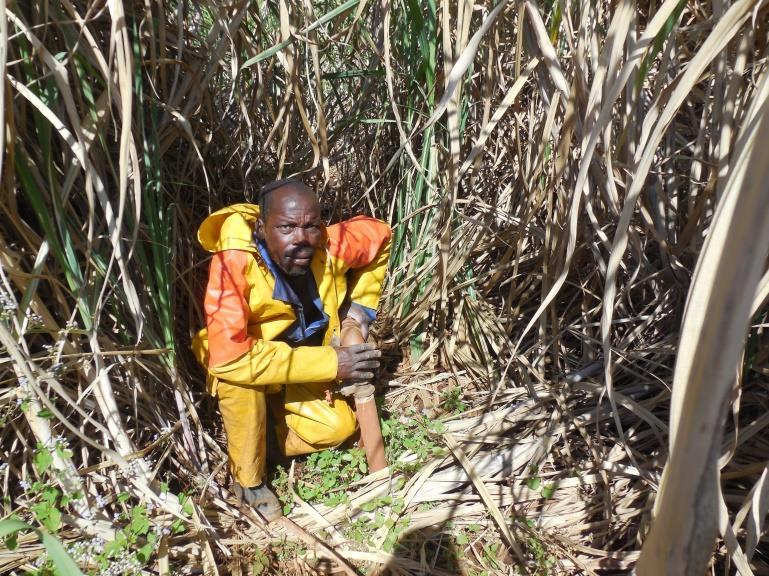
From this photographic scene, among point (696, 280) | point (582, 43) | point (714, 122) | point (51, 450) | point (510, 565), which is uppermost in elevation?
point (582, 43)

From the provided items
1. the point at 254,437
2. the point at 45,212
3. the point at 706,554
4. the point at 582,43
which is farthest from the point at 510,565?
the point at 45,212

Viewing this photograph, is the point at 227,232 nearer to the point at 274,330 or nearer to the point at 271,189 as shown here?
the point at 271,189

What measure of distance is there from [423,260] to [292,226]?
72cm

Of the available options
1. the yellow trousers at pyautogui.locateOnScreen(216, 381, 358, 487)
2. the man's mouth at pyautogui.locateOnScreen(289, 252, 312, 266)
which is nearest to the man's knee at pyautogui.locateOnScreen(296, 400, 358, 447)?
the yellow trousers at pyautogui.locateOnScreen(216, 381, 358, 487)

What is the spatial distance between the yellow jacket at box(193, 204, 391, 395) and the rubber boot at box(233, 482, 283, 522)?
1.25 feet

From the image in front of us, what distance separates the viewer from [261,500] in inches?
72.6

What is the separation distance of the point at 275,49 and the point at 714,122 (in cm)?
115

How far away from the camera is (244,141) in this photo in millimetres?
2139

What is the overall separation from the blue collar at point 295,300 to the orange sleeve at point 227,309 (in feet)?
0.42

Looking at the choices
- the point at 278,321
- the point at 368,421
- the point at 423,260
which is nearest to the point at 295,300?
the point at 278,321

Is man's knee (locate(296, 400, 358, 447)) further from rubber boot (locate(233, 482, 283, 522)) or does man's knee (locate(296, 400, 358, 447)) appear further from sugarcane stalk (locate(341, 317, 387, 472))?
rubber boot (locate(233, 482, 283, 522))

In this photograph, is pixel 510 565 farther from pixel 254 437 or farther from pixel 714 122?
pixel 714 122

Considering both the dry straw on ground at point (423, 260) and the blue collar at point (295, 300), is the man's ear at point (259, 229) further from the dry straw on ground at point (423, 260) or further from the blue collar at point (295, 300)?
the dry straw on ground at point (423, 260)

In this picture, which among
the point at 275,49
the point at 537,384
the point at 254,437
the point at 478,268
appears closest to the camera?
the point at 275,49
